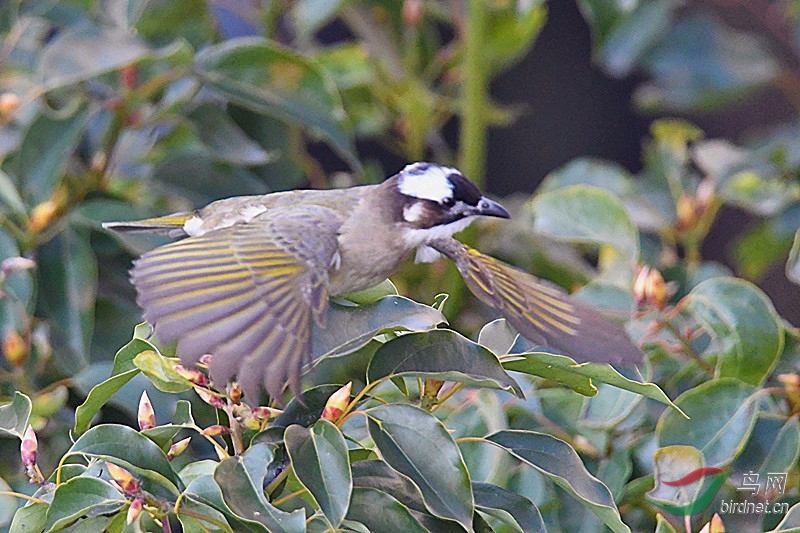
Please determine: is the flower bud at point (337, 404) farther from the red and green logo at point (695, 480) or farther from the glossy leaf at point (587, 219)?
the glossy leaf at point (587, 219)

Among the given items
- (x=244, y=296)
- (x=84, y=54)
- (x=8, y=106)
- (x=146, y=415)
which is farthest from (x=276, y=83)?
(x=146, y=415)

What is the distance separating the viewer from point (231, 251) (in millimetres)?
1056

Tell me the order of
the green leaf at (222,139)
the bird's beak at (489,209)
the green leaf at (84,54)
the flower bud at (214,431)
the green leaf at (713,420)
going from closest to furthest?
1. the flower bud at (214,431)
2. the green leaf at (713,420)
3. the bird's beak at (489,209)
4. the green leaf at (84,54)
5. the green leaf at (222,139)

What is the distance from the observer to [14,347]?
129cm

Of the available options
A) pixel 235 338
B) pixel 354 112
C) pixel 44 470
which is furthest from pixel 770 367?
pixel 354 112

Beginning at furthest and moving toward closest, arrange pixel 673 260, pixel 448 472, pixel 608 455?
1. pixel 673 260
2. pixel 608 455
3. pixel 448 472

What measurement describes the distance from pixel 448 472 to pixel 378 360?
0.42 feet

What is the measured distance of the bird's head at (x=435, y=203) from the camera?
125 centimetres

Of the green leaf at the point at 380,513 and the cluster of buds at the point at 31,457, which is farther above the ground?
the green leaf at the point at 380,513

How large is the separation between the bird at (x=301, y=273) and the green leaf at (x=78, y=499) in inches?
5.0

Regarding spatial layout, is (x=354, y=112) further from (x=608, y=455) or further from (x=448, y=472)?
(x=448, y=472)

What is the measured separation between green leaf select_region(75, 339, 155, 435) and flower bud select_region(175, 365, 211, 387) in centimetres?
4

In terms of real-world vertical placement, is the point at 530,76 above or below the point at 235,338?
below

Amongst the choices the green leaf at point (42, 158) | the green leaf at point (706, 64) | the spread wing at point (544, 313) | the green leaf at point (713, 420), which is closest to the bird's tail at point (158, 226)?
the green leaf at point (42, 158)
